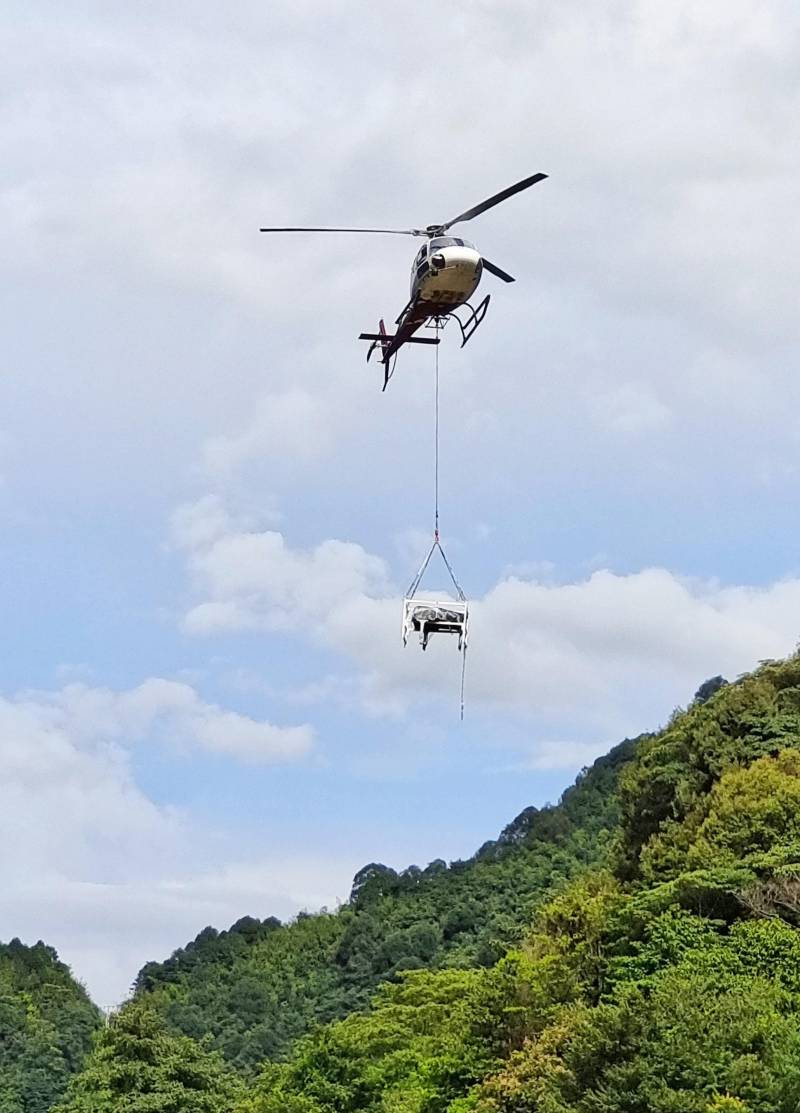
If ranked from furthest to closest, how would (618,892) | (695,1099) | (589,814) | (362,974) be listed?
(589,814) → (362,974) → (618,892) → (695,1099)

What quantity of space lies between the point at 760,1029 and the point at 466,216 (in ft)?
49.2

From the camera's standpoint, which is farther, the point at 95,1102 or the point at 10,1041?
the point at 10,1041

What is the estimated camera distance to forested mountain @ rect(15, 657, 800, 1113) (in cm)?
2941

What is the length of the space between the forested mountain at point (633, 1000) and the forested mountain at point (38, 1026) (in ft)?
90.6

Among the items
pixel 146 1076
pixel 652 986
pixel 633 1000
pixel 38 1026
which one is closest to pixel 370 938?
pixel 38 1026

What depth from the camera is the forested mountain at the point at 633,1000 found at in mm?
29406

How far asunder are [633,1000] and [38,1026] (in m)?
76.7

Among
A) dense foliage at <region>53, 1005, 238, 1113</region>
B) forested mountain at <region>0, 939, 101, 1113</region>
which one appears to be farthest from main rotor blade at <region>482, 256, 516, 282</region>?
forested mountain at <region>0, 939, 101, 1113</region>

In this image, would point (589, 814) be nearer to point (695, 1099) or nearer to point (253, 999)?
point (253, 999)

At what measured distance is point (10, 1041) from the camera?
316ft

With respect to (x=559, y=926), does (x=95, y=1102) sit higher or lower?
lower

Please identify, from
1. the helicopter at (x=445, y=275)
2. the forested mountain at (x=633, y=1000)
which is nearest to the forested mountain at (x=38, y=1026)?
the forested mountain at (x=633, y=1000)

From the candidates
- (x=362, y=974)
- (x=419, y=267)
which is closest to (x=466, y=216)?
(x=419, y=267)

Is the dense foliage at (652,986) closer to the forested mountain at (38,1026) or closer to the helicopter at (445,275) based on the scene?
the helicopter at (445,275)
